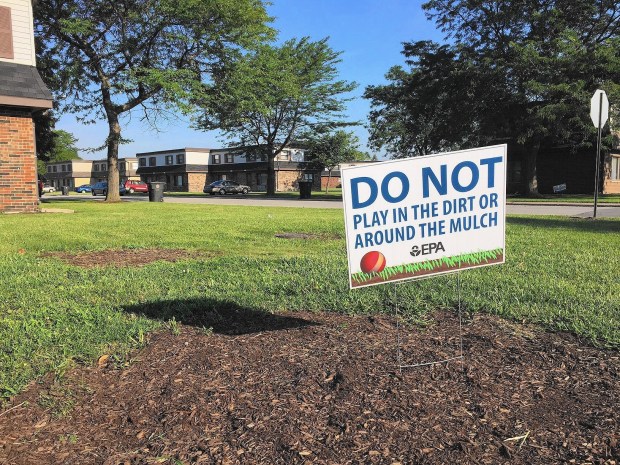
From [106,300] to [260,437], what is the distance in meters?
2.79

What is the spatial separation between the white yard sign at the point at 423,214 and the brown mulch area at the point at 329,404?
606mm

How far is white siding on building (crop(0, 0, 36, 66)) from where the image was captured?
14.0 m

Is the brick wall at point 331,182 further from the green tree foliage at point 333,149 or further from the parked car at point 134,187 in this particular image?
A: the parked car at point 134,187

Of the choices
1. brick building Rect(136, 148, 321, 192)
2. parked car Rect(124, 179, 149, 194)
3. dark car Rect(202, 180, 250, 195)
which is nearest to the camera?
dark car Rect(202, 180, 250, 195)

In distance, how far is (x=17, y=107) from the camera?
13633 mm

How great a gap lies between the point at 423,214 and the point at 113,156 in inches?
976

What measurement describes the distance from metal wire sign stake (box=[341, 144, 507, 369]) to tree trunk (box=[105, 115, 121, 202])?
78.3ft

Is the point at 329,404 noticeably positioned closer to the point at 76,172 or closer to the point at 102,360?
the point at 102,360

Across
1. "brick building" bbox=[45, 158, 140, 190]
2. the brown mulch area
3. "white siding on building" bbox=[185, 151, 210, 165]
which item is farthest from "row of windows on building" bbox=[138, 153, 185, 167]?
the brown mulch area

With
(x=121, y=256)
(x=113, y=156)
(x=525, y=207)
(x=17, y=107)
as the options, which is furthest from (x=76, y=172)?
(x=121, y=256)

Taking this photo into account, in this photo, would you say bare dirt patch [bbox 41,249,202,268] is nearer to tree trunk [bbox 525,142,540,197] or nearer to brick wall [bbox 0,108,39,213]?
brick wall [bbox 0,108,39,213]

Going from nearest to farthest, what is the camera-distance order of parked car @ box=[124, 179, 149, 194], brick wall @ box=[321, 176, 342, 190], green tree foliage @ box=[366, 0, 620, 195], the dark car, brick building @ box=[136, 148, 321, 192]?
1. green tree foliage @ box=[366, 0, 620, 195]
2. the dark car
3. parked car @ box=[124, 179, 149, 194]
4. brick building @ box=[136, 148, 321, 192]
5. brick wall @ box=[321, 176, 342, 190]

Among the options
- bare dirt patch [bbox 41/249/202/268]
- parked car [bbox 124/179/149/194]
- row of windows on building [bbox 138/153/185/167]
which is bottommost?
bare dirt patch [bbox 41/249/202/268]

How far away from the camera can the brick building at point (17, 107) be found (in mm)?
13445
